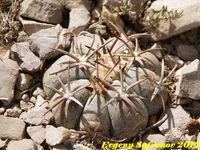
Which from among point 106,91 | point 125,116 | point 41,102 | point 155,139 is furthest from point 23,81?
point 155,139

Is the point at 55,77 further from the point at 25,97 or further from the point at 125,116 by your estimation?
the point at 125,116

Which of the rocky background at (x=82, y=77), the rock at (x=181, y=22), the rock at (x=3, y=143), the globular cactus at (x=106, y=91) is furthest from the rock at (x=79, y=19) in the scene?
the rock at (x=3, y=143)

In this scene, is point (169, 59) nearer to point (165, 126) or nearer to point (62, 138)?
point (165, 126)

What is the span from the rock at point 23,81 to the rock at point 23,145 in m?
0.65

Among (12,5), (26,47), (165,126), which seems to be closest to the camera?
(165,126)

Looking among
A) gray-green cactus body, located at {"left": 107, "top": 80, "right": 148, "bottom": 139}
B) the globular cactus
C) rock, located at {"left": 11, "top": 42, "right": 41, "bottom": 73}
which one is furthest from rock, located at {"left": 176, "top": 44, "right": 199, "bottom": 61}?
rock, located at {"left": 11, "top": 42, "right": 41, "bottom": 73}

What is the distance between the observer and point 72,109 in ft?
14.3

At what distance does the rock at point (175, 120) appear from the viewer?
4.61 metres

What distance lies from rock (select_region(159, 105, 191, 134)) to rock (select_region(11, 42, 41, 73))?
1.35m

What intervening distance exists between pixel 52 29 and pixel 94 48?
560 millimetres

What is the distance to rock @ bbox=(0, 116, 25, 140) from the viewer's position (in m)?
4.54

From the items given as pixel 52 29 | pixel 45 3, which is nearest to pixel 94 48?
pixel 52 29

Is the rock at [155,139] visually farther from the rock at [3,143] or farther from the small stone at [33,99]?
the rock at [3,143]

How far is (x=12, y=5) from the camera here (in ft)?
17.7
